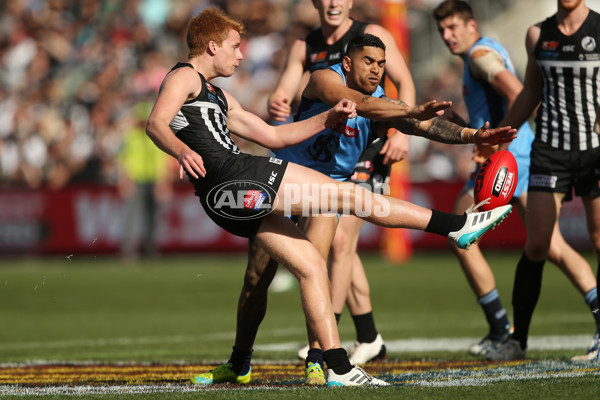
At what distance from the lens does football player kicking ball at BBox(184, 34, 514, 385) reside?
568 centimetres

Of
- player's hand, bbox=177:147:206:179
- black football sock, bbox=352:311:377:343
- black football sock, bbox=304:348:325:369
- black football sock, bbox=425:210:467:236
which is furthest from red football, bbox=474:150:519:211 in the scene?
black football sock, bbox=352:311:377:343

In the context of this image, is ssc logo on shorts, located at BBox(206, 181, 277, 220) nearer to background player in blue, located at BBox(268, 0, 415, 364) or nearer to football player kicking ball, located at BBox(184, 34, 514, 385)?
football player kicking ball, located at BBox(184, 34, 514, 385)

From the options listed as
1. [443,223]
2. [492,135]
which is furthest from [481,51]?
[443,223]

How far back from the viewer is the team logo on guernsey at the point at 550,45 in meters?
6.65

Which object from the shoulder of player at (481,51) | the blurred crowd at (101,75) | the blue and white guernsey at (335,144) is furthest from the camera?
the blurred crowd at (101,75)

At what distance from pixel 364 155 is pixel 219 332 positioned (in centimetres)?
319

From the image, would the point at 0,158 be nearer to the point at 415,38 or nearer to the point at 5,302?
the point at 5,302

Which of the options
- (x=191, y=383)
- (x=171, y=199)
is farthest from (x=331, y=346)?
(x=171, y=199)

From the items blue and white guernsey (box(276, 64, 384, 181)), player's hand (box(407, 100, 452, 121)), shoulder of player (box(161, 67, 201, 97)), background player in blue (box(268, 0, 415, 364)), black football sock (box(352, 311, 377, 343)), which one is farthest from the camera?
black football sock (box(352, 311, 377, 343))

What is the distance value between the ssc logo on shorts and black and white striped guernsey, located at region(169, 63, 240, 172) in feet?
0.69

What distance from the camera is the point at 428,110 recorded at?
5480 mm

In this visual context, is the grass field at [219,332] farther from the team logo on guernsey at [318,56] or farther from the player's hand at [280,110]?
the team logo on guernsey at [318,56]

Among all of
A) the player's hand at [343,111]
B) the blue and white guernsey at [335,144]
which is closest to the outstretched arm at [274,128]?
the player's hand at [343,111]

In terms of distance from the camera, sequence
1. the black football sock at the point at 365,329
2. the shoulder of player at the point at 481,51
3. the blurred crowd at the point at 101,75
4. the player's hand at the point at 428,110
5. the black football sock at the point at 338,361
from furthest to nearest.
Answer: the blurred crowd at the point at 101,75
the shoulder of player at the point at 481,51
the black football sock at the point at 365,329
the player's hand at the point at 428,110
the black football sock at the point at 338,361
